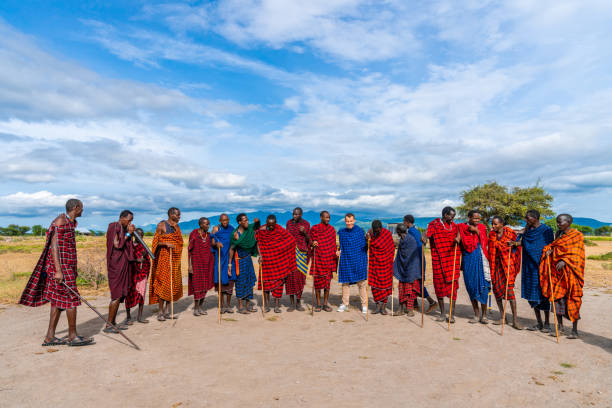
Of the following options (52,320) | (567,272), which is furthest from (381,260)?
(52,320)

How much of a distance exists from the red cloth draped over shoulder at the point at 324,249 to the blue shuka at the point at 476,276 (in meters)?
2.87

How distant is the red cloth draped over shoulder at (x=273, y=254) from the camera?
8875 millimetres

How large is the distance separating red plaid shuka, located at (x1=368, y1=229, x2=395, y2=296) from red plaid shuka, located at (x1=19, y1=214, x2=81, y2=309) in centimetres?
575

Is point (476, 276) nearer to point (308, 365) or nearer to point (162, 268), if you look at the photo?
point (308, 365)

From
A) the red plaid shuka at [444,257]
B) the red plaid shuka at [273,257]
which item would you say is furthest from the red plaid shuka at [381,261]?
the red plaid shuka at [273,257]

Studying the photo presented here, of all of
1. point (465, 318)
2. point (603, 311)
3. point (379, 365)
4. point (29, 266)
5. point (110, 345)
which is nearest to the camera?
point (379, 365)

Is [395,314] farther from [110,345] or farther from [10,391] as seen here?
[10,391]

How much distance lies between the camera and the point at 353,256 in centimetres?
896

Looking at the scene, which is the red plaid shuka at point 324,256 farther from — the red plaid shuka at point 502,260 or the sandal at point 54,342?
the sandal at point 54,342

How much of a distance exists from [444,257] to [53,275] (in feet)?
22.8

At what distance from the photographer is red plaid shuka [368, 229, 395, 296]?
8.70m

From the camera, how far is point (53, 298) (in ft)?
19.7

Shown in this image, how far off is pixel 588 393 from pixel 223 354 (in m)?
4.77

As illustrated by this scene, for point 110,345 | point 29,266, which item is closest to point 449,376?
point 110,345
